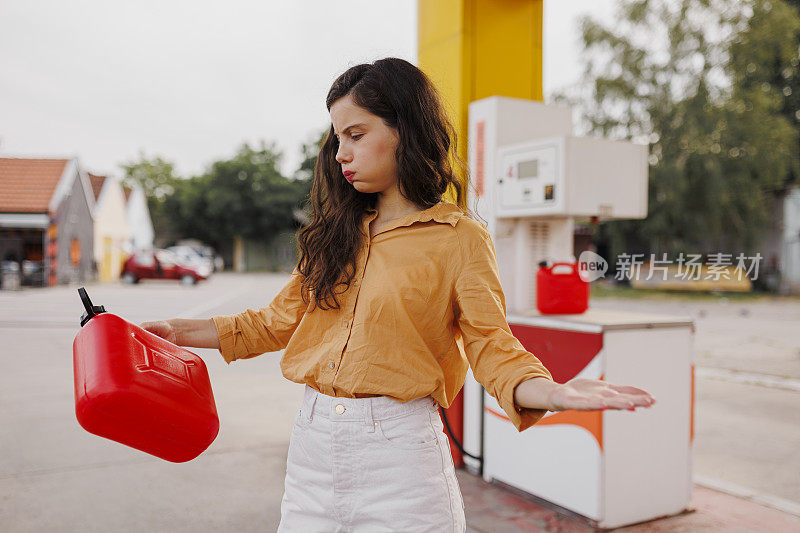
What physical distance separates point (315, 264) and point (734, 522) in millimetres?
2981

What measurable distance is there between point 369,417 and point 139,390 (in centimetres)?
52

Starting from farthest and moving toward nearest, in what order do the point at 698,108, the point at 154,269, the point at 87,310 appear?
the point at 154,269 → the point at 698,108 → the point at 87,310

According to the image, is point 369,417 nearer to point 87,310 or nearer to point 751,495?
point 87,310

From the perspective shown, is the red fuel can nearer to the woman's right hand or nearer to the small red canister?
the woman's right hand

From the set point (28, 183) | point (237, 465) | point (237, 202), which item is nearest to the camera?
point (237, 465)

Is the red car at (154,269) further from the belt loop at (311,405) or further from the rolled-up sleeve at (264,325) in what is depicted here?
the belt loop at (311,405)

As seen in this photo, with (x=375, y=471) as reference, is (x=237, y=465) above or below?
below

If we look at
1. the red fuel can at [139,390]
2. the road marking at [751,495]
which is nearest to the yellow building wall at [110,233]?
the road marking at [751,495]

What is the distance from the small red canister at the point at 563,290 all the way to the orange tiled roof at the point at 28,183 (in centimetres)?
2369

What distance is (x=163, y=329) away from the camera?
176 cm

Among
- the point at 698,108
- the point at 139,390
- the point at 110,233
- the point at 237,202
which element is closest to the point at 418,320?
the point at 139,390

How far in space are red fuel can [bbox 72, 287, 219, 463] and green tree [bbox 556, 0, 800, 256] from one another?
2161 cm

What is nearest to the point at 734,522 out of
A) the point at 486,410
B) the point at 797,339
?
the point at 486,410

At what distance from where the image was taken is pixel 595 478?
3.20 meters
